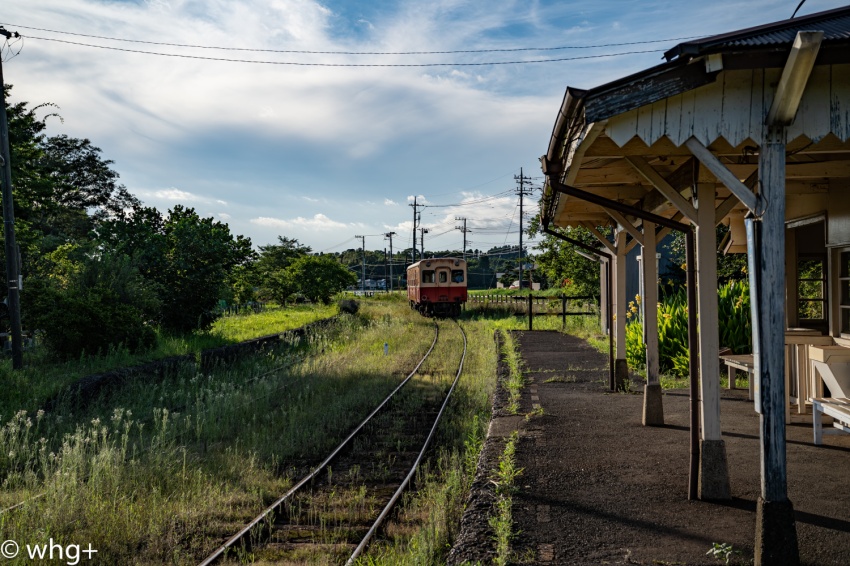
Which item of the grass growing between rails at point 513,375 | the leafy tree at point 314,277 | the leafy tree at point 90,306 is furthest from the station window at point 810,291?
the leafy tree at point 314,277

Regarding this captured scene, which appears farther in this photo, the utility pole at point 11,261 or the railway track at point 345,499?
the utility pole at point 11,261

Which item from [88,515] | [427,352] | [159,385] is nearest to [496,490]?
[88,515]

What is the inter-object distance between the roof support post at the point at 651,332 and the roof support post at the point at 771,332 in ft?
11.0

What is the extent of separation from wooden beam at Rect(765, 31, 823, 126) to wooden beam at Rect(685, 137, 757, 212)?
359 mm

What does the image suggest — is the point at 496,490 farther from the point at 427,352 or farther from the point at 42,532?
the point at 427,352

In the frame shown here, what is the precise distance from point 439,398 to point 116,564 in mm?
6871

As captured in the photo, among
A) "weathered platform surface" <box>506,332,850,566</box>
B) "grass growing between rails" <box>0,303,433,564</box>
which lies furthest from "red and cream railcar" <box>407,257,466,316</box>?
"weathered platform surface" <box>506,332,850,566</box>

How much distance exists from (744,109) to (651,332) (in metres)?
3.58

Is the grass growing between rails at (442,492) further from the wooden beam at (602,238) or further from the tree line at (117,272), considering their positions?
the tree line at (117,272)

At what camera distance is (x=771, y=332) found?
3.93 meters

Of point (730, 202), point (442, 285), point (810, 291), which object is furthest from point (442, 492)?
point (442, 285)

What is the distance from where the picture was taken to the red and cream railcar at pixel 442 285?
30562 millimetres

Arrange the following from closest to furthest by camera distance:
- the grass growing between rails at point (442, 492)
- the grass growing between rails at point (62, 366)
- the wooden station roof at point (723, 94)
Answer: the wooden station roof at point (723, 94) → the grass growing between rails at point (442, 492) → the grass growing between rails at point (62, 366)

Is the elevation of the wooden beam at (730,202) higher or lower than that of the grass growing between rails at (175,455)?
higher
